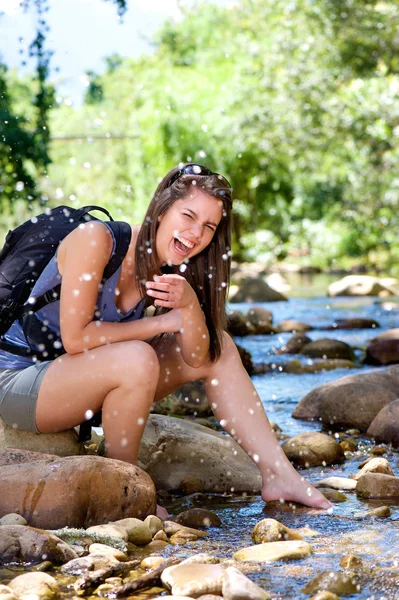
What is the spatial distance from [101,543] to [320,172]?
19423 millimetres

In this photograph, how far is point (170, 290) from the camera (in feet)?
11.1

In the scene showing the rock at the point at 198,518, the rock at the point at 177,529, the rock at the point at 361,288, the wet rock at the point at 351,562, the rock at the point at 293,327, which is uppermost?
the wet rock at the point at 351,562

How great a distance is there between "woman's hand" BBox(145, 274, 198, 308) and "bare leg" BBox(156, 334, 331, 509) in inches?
15.7

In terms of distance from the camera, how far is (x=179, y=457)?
13.4 ft

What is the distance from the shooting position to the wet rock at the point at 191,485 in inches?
156

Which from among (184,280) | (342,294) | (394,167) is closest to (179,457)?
(184,280)

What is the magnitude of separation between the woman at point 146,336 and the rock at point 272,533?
0.50 metres

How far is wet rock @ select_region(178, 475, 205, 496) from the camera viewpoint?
3.97 metres

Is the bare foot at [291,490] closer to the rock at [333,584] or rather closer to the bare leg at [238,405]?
the bare leg at [238,405]

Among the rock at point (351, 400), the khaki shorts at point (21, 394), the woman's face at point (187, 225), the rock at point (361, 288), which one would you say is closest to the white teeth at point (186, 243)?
the woman's face at point (187, 225)

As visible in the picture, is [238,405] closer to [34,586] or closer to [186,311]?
[186,311]

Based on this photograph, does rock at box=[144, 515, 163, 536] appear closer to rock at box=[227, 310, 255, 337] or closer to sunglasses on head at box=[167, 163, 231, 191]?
sunglasses on head at box=[167, 163, 231, 191]

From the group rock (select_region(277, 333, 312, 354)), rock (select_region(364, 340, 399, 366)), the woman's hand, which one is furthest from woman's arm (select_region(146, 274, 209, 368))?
rock (select_region(277, 333, 312, 354))

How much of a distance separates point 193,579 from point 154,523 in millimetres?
609
